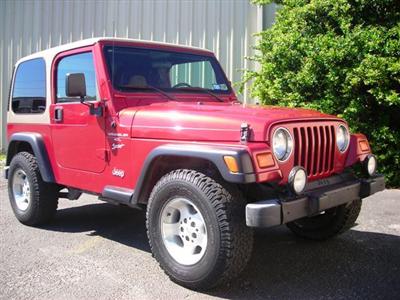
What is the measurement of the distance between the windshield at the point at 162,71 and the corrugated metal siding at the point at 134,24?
4404 millimetres

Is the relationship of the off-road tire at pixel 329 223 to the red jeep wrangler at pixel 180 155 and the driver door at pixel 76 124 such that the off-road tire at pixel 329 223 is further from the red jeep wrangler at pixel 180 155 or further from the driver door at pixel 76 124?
the driver door at pixel 76 124

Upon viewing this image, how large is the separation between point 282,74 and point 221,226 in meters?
5.28

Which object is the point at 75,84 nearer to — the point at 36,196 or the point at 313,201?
the point at 36,196

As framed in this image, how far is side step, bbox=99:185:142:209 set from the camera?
14.3 feet

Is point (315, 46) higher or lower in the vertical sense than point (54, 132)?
higher

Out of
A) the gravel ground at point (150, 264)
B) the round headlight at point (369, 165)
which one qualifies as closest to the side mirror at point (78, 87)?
the gravel ground at point (150, 264)

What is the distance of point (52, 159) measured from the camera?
17.9 ft

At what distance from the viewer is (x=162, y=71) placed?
515 cm

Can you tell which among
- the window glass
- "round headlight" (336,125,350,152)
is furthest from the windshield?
"round headlight" (336,125,350,152)

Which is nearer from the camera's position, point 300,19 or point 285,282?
point 285,282

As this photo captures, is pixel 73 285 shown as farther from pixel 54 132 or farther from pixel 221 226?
pixel 54 132

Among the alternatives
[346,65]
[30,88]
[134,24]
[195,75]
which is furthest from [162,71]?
[134,24]

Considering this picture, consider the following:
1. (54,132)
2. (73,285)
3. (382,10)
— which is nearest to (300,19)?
(382,10)

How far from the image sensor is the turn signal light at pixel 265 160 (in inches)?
138
